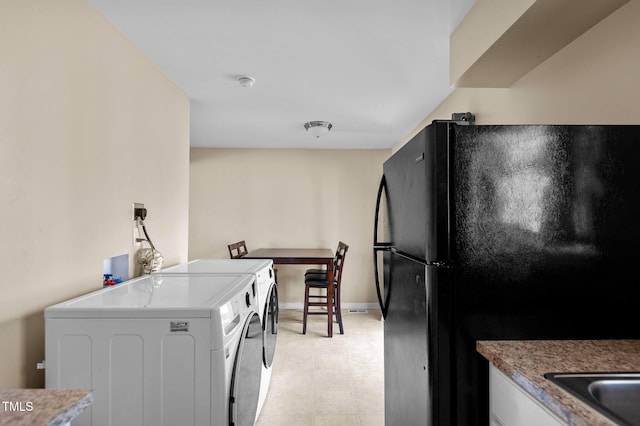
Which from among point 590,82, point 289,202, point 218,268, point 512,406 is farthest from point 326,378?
point 289,202

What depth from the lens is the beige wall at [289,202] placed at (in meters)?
5.12

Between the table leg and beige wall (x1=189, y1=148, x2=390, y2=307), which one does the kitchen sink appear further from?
beige wall (x1=189, y1=148, x2=390, y2=307)

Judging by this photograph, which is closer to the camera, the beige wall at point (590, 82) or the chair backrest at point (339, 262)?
the beige wall at point (590, 82)

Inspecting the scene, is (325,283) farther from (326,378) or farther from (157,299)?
(157,299)

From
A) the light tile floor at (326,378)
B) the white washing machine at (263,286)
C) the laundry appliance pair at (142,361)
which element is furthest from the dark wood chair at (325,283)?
the laundry appliance pair at (142,361)

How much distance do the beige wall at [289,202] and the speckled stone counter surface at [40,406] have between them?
4277 millimetres

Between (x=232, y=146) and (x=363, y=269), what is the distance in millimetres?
Answer: 2625

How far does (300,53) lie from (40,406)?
81.5 inches

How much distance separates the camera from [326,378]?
286cm

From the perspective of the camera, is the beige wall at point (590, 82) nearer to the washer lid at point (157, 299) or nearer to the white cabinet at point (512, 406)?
the white cabinet at point (512, 406)


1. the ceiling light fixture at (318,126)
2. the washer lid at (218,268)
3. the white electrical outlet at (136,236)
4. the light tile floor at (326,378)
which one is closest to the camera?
the white electrical outlet at (136,236)

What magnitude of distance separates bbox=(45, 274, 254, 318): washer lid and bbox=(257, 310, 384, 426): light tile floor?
1.09 meters

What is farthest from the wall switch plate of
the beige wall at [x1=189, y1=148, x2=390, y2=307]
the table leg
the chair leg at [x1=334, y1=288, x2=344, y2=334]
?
the beige wall at [x1=189, y1=148, x2=390, y2=307]

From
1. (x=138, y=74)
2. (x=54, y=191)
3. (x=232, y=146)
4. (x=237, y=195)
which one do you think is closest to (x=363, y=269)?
(x=237, y=195)
